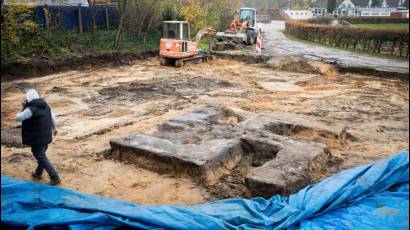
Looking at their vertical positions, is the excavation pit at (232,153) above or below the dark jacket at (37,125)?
below

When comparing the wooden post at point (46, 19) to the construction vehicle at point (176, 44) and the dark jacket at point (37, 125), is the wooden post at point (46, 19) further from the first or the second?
the dark jacket at point (37, 125)

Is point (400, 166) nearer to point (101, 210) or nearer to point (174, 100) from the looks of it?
point (101, 210)

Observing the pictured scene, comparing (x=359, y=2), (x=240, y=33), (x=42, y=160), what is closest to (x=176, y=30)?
(x=240, y=33)

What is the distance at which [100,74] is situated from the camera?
15.6 m

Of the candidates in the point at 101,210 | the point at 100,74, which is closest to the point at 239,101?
the point at 100,74

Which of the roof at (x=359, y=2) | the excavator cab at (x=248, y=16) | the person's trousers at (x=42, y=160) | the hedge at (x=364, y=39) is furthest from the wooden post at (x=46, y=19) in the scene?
the roof at (x=359, y=2)

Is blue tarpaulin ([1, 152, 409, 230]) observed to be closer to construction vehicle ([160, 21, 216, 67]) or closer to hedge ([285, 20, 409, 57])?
hedge ([285, 20, 409, 57])

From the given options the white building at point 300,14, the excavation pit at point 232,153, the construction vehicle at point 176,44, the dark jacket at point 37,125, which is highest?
the white building at point 300,14

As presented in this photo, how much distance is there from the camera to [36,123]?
5285mm

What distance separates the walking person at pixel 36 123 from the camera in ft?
16.9

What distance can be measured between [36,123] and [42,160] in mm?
661

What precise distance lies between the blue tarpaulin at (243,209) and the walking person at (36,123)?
0.95m

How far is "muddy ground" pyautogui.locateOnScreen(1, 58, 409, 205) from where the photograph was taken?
6199 mm

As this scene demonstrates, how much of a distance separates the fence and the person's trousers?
498 inches
